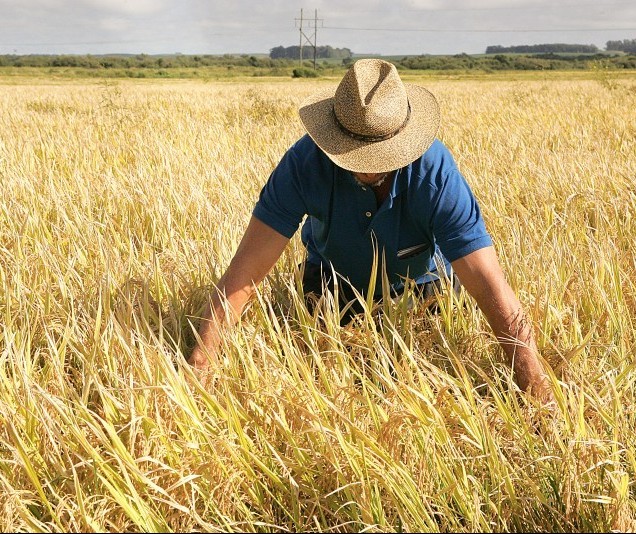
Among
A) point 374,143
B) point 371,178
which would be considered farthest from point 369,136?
point 371,178

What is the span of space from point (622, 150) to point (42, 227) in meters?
4.59

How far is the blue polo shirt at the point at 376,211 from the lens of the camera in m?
1.87

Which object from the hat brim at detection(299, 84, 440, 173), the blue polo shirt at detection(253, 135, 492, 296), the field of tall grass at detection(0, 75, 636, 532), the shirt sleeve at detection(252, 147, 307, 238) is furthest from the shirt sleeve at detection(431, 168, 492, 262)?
the shirt sleeve at detection(252, 147, 307, 238)

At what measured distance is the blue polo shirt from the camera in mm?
1873

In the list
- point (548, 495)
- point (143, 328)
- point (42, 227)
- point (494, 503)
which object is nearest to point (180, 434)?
point (143, 328)

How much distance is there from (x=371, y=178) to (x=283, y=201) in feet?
0.93

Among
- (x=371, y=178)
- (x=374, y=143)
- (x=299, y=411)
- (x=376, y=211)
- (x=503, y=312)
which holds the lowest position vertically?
(x=299, y=411)

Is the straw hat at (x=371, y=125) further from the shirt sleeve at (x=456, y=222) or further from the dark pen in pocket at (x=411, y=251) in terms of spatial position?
the dark pen in pocket at (x=411, y=251)

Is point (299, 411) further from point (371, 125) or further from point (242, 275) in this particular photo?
point (371, 125)

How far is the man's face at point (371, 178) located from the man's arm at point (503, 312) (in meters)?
0.36

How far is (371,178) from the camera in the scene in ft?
6.48

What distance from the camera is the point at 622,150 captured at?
5.32 meters

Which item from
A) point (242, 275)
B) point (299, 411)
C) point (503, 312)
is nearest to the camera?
point (299, 411)

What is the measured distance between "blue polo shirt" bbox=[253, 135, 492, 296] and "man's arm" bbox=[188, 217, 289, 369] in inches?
1.6
